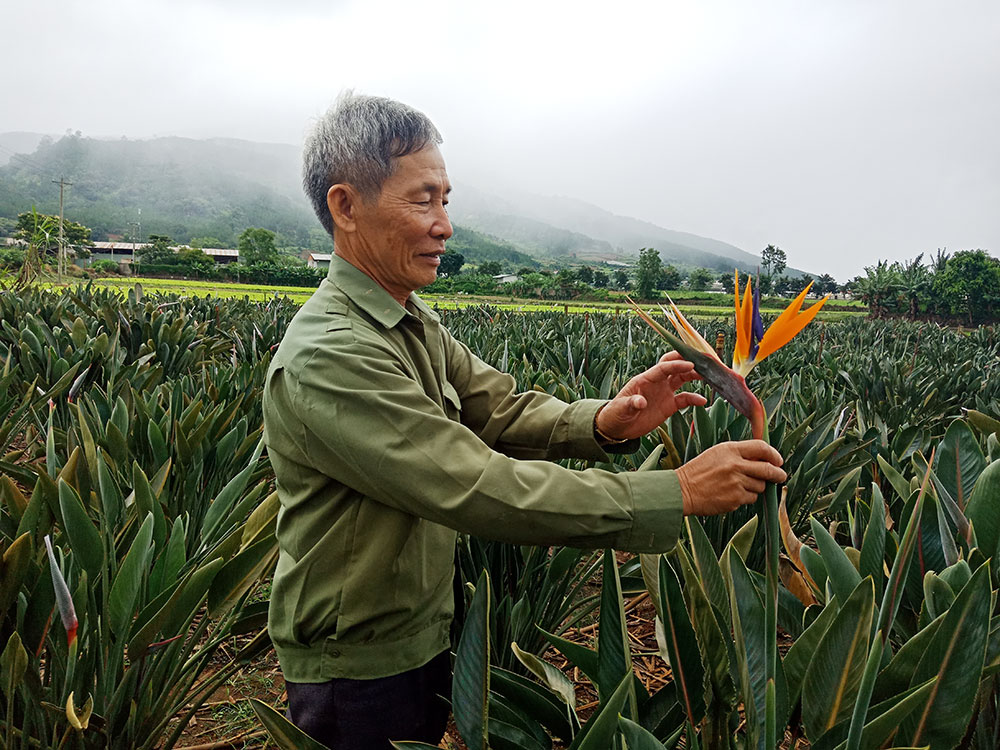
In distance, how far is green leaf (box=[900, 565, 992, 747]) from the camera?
2.19 ft

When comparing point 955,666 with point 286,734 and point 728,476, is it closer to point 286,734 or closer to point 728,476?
point 728,476

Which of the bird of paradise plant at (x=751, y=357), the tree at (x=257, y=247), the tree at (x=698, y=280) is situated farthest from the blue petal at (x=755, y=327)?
the tree at (x=257, y=247)

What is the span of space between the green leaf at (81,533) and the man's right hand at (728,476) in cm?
95

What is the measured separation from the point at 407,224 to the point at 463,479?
44 centimetres

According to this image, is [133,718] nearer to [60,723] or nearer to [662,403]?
[60,723]

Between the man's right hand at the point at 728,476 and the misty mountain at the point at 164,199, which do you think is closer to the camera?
the man's right hand at the point at 728,476

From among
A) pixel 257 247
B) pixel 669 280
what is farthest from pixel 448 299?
pixel 257 247

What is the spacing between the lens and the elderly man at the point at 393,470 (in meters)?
0.79

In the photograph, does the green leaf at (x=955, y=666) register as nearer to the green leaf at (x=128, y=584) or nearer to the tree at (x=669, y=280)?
Answer: the green leaf at (x=128, y=584)

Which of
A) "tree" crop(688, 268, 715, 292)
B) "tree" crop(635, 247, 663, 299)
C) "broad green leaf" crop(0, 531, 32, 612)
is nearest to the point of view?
"broad green leaf" crop(0, 531, 32, 612)

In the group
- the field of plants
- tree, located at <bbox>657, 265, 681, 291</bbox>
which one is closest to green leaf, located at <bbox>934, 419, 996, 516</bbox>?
the field of plants

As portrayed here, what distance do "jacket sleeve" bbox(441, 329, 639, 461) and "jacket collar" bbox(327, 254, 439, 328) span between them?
234mm

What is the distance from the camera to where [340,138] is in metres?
1.03

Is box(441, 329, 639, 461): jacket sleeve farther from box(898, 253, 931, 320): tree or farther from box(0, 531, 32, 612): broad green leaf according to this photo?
box(898, 253, 931, 320): tree
